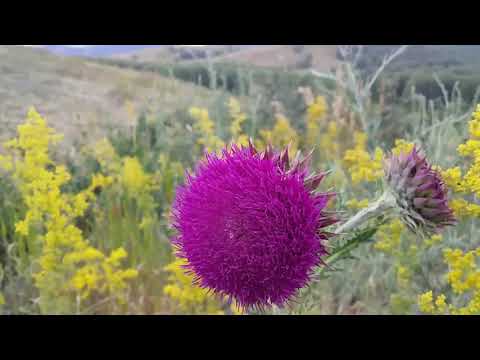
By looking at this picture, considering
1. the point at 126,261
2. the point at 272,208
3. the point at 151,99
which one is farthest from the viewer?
the point at 151,99

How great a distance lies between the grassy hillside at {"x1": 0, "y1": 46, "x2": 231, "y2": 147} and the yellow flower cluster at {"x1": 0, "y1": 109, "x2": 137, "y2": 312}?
0.79 feet

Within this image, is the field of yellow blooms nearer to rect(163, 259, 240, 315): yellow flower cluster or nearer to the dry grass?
rect(163, 259, 240, 315): yellow flower cluster

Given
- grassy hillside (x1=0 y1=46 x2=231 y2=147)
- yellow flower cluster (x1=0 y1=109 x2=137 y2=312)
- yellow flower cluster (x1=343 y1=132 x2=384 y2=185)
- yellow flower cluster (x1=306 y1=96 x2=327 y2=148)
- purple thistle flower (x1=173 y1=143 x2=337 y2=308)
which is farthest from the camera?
yellow flower cluster (x1=306 y1=96 x2=327 y2=148)

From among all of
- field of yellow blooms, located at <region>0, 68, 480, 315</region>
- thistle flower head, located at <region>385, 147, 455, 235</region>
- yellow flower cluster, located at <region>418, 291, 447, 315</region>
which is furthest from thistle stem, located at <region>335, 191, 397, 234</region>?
yellow flower cluster, located at <region>418, 291, 447, 315</region>

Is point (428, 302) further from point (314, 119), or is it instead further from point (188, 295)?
point (314, 119)

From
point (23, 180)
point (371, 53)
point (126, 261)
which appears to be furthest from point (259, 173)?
point (371, 53)

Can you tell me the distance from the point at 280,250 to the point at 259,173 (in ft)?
0.64

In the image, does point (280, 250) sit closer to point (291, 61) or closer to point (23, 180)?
point (23, 180)

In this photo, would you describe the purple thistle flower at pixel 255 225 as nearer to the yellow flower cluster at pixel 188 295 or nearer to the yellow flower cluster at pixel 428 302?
the yellow flower cluster at pixel 428 302

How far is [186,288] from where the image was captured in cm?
241

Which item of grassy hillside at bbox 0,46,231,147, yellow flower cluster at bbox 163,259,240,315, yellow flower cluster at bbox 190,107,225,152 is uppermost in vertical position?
grassy hillside at bbox 0,46,231,147

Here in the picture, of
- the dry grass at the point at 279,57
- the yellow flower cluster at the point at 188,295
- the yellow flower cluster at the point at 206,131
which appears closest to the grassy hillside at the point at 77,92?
the dry grass at the point at 279,57

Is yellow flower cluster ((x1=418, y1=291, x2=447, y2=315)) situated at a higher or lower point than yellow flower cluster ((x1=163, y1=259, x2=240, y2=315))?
higher

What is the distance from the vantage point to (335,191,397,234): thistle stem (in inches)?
55.2
